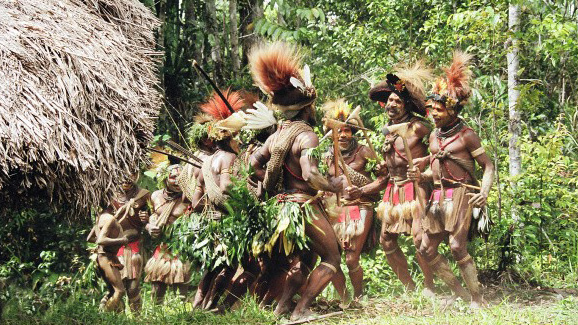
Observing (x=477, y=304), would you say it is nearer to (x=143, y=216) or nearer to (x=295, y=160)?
(x=295, y=160)

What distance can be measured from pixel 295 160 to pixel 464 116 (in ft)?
15.1

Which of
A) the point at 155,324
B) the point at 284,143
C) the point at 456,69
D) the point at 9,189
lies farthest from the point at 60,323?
the point at 456,69

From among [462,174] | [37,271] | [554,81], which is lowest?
[37,271]

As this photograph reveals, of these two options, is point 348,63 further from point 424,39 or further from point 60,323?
point 60,323

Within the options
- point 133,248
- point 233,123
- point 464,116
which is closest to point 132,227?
point 133,248

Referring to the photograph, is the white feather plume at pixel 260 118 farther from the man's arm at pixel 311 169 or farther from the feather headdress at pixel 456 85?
the feather headdress at pixel 456 85

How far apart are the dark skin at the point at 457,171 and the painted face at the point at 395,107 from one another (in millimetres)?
484

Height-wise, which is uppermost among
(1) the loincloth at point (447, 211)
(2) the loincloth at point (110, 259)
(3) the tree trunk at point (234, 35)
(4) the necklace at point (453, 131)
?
(3) the tree trunk at point (234, 35)

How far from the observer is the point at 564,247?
32.2ft

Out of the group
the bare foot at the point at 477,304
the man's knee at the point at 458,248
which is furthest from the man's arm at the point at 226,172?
the bare foot at the point at 477,304

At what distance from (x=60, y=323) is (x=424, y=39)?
7.07 meters

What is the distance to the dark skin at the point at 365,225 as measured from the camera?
8922mm

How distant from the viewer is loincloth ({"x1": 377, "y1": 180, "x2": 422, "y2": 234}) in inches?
338

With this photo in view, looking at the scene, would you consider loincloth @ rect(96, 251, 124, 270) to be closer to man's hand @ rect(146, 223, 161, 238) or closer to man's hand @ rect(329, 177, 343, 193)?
man's hand @ rect(146, 223, 161, 238)
